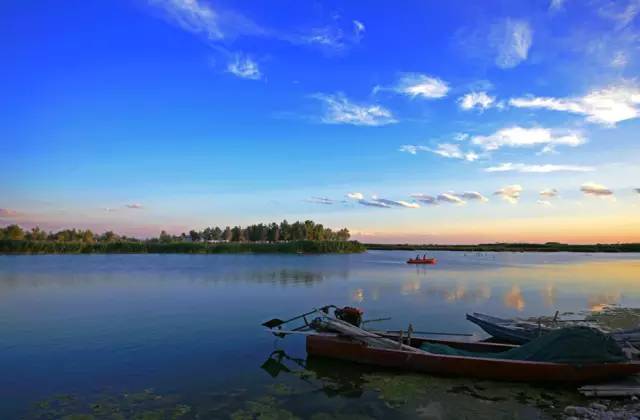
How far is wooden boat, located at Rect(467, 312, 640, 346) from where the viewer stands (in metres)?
14.1

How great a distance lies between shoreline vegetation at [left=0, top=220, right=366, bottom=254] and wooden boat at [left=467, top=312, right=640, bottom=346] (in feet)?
338

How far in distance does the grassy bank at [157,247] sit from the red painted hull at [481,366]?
346ft

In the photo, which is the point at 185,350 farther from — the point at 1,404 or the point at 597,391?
the point at 597,391

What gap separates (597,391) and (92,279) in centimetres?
4019

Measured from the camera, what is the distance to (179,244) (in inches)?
4567

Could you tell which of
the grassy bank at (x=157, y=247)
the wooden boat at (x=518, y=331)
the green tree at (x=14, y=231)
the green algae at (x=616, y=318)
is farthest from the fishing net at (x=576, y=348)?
the green tree at (x=14, y=231)

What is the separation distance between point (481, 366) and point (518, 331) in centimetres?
460

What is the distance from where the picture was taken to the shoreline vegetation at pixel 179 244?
106 meters

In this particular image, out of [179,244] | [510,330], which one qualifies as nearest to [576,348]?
[510,330]

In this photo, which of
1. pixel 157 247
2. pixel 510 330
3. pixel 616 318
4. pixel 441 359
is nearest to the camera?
pixel 441 359

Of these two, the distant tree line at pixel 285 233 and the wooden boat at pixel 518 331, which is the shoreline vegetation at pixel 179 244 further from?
the wooden boat at pixel 518 331

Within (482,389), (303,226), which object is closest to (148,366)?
(482,389)

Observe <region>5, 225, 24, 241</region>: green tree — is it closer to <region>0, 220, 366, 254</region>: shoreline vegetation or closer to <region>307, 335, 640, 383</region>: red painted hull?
<region>0, 220, 366, 254</region>: shoreline vegetation

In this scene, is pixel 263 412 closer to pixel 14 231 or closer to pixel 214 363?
pixel 214 363
